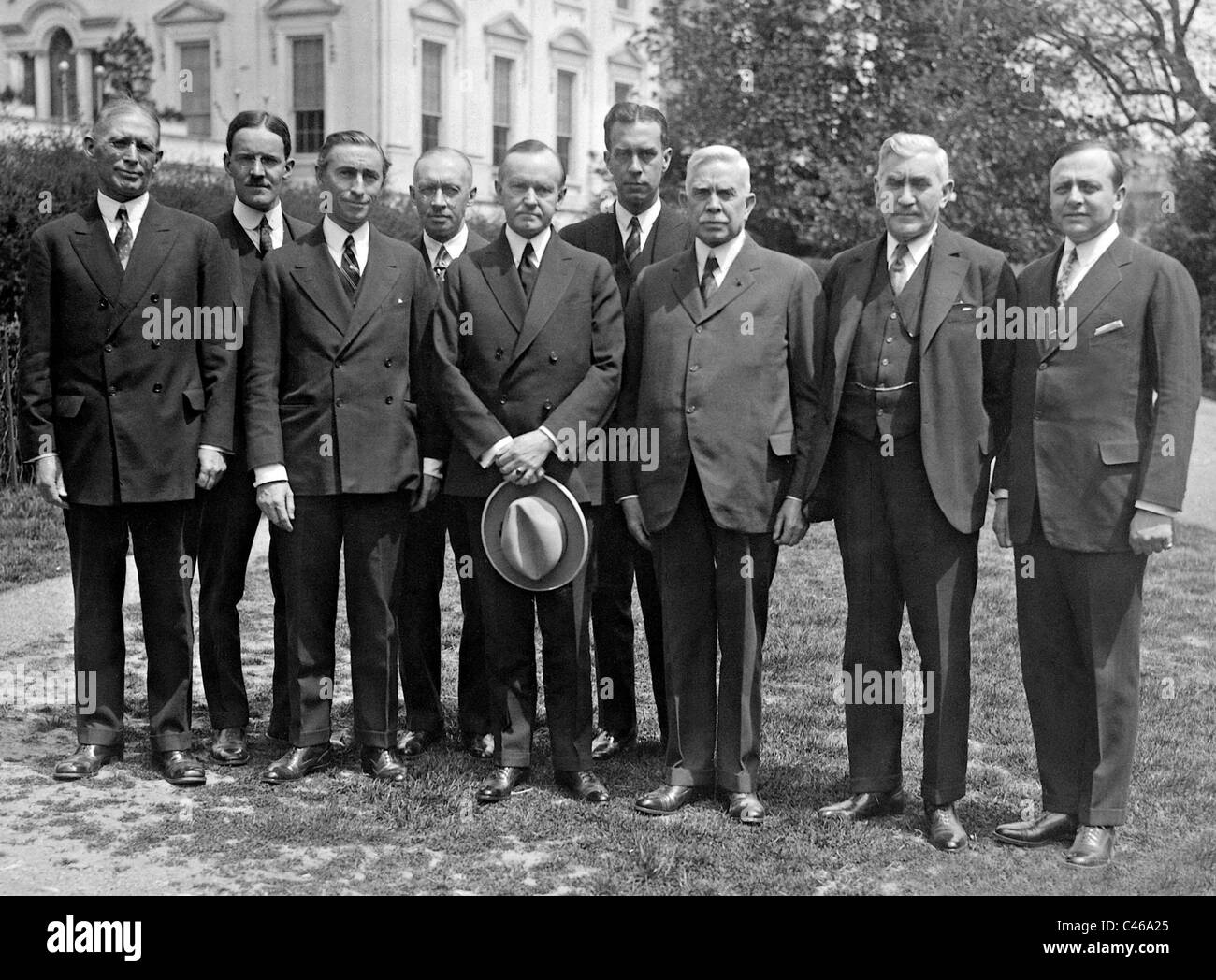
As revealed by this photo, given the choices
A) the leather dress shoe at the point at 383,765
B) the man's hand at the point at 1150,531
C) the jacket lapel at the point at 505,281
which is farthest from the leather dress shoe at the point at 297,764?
the man's hand at the point at 1150,531

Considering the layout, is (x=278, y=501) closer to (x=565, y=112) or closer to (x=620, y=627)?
(x=620, y=627)

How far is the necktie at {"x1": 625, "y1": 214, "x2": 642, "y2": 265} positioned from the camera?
6473 mm

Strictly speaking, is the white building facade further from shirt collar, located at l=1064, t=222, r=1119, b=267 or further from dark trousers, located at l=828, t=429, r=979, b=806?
shirt collar, located at l=1064, t=222, r=1119, b=267

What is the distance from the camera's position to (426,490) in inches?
239

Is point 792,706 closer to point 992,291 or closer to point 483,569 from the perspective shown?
point 483,569

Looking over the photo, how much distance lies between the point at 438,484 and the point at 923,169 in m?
2.32

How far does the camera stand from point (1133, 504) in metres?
5.12

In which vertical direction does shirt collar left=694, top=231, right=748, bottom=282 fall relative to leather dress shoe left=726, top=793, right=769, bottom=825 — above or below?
above

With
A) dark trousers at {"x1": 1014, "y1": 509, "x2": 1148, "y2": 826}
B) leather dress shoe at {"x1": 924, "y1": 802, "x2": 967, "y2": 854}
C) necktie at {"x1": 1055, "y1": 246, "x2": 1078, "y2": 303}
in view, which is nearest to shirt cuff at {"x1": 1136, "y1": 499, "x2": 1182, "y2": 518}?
dark trousers at {"x1": 1014, "y1": 509, "x2": 1148, "y2": 826}

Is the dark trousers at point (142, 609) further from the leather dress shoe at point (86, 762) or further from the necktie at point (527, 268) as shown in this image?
the necktie at point (527, 268)

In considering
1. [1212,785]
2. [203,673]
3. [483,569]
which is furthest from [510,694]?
[1212,785]

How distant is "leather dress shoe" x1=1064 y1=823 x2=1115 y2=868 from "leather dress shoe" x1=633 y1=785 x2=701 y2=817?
144 centimetres

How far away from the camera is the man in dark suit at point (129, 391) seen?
5.92 metres

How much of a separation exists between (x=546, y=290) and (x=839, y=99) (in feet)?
47.0
